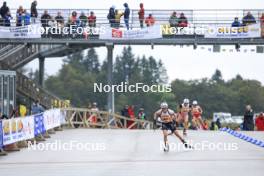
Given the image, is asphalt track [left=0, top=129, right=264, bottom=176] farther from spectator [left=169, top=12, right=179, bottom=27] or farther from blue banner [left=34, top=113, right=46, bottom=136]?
spectator [left=169, top=12, right=179, bottom=27]

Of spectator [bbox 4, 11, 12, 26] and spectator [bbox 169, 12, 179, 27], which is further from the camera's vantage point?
spectator [bbox 169, 12, 179, 27]

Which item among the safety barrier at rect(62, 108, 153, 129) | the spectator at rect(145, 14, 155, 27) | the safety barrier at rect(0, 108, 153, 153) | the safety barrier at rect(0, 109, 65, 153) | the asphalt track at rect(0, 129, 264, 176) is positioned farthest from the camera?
the spectator at rect(145, 14, 155, 27)

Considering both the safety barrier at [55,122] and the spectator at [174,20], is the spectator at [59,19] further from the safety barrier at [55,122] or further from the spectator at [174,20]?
the spectator at [174,20]

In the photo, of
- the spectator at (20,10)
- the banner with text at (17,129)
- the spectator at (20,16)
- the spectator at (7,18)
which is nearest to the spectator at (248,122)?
the spectator at (20,16)

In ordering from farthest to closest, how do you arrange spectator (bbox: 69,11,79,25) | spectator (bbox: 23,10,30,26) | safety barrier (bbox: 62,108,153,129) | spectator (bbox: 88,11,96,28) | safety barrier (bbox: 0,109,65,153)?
1. spectator (bbox: 88,11,96,28)
2. spectator (bbox: 23,10,30,26)
3. spectator (bbox: 69,11,79,25)
4. safety barrier (bbox: 62,108,153,129)
5. safety barrier (bbox: 0,109,65,153)

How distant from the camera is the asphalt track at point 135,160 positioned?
16.5 meters

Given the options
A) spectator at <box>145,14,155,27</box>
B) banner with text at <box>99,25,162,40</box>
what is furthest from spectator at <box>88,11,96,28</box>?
spectator at <box>145,14,155,27</box>

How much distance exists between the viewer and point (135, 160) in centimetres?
1927

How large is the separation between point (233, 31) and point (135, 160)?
1878 centimetres

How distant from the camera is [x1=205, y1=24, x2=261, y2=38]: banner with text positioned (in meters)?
36.0

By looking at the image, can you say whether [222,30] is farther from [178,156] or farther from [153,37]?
[178,156]

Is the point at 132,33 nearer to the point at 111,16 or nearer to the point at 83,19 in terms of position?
the point at 111,16

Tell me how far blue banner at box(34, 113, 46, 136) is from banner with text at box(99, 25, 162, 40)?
10.9 metres

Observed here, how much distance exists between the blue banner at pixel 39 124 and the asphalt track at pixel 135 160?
1.86ft
